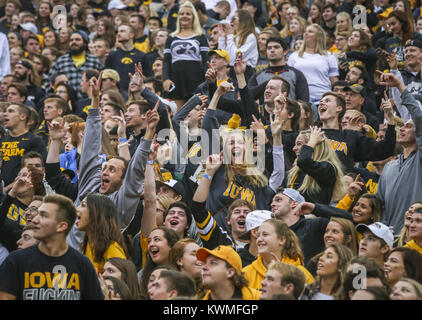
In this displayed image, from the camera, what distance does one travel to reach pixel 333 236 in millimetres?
7133

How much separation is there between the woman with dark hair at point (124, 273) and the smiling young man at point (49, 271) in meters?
0.71

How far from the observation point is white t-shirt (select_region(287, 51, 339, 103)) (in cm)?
1158

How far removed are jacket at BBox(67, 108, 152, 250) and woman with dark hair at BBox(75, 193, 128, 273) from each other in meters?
0.28

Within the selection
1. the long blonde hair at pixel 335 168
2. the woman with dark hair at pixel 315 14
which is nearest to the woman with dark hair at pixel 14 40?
the woman with dark hair at pixel 315 14

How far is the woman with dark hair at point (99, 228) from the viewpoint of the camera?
6.84 meters

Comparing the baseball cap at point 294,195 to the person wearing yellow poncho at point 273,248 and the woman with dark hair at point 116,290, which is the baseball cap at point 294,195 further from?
the woman with dark hair at point 116,290

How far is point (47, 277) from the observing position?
18.0 ft

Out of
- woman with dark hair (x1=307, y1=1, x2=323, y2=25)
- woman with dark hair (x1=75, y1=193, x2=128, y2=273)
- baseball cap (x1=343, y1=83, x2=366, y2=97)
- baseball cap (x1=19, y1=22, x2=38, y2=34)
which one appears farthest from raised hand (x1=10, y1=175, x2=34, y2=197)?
baseball cap (x1=19, y1=22, x2=38, y2=34)

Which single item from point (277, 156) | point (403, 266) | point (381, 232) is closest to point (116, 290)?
point (403, 266)

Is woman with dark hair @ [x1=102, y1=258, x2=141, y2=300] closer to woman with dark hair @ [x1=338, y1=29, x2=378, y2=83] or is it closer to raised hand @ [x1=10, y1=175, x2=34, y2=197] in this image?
raised hand @ [x1=10, y1=175, x2=34, y2=197]

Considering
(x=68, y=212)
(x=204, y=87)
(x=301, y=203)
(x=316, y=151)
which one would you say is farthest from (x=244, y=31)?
(x=68, y=212)

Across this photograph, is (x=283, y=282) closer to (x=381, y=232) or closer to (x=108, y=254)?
(x=381, y=232)

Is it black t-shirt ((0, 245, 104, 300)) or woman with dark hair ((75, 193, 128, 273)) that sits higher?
woman with dark hair ((75, 193, 128, 273))

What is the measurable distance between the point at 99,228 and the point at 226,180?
1916 mm
